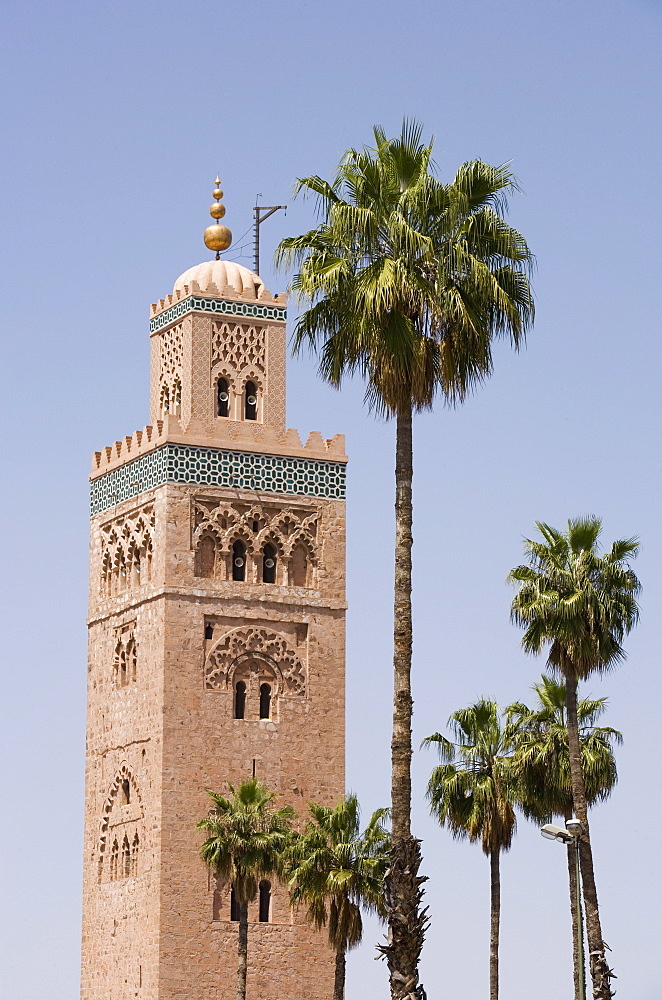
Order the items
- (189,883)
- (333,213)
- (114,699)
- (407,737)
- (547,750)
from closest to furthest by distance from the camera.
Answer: (407,737) < (333,213) < (547,750) < (189,883) < (114,699)

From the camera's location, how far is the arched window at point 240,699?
184 ft

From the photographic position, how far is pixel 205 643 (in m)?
55.8

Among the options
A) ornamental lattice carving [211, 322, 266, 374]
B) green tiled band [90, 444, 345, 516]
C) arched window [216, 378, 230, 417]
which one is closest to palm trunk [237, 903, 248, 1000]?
green tiled band [90, 444, 345, 516]

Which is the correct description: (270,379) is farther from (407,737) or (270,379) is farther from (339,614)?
(407,737)

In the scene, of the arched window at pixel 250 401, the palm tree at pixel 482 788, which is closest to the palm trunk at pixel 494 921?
the palm tree at pixel 482 788

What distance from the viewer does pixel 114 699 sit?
189ft

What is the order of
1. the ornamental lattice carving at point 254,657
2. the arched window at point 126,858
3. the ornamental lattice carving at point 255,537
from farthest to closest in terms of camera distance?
the ornamental lattice carving at point 255,537 < the arched window at point 126,858 < the ornamental lattice carving at point 254,657

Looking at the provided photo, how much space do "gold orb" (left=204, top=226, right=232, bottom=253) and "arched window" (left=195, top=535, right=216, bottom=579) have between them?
7.90 meters

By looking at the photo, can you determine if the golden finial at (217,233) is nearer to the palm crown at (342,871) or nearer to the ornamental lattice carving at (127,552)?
the ornamental lattice carving at (127,552)

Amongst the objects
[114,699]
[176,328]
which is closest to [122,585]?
[114,699]

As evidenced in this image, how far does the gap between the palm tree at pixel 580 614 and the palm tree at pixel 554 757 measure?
368cm

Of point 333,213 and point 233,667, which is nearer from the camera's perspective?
point 333,213

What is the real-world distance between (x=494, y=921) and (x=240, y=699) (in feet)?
34.8

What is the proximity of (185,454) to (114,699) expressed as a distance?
6.41m
